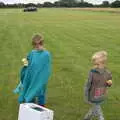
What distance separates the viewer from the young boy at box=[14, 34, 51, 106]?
884 centimetres

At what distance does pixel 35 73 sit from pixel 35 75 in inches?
1.4

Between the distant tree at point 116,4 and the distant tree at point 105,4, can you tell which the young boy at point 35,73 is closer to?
the distant tree at point 116,4

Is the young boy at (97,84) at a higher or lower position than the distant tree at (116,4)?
higher

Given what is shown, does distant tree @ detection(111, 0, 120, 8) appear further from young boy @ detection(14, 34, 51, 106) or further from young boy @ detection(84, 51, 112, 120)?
young boy @ detection(84, 51, 112, 120)

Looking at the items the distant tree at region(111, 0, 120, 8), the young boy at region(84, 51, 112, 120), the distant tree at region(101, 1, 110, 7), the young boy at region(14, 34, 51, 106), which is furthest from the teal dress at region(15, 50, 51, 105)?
the distant tree at region(101, 1, 110, 7)

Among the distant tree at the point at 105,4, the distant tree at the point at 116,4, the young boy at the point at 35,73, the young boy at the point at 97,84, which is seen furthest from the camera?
the distant tree at the point at 105,4

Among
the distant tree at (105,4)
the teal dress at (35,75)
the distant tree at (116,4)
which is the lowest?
the distant tree at (105,4)

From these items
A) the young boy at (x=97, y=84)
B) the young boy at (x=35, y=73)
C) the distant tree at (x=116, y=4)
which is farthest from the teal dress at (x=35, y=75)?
the distant tree at (x=116, y=4)

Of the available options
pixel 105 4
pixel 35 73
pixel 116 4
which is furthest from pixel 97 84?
pixel 105 4

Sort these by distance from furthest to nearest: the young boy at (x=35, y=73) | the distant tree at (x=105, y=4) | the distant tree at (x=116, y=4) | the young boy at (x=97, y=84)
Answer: the distant tree at (x=105, y=4)
the distant tree at (x=116, y=4)
the young boy at (x=35, y=73)
the young boy at (x=97, y=84)

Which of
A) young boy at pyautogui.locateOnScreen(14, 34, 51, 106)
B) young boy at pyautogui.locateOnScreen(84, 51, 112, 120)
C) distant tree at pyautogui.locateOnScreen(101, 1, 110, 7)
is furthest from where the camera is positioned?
distant tree at pyautogui.locateOnScreen(101, 1, 110, 7)

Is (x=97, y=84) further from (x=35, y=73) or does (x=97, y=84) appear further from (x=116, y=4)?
(x=116, y=4)

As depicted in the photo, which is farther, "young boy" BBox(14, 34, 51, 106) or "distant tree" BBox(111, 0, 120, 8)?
"distant tree" BBox(111, 0, 120, 8)

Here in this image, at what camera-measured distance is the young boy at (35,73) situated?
884cm
